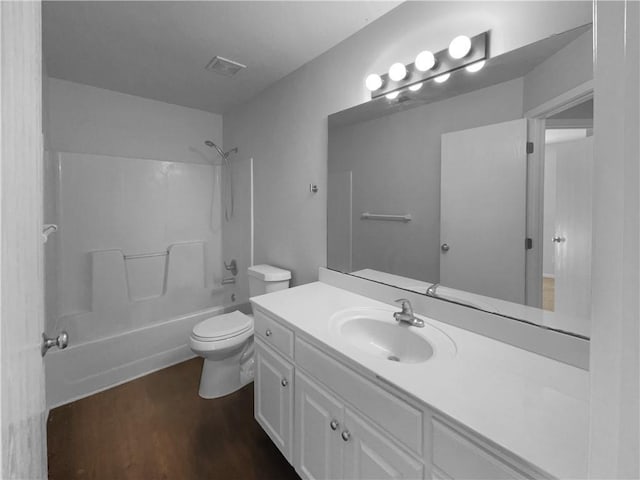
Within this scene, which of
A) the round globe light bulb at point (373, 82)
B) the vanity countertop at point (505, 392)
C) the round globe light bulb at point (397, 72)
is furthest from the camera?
the round globe light bulb at point (373, 82)

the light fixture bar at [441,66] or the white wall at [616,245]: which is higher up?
the light fixture bar at [441,66]

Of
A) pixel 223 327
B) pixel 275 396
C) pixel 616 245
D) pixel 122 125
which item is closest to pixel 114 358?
pixel 223 327

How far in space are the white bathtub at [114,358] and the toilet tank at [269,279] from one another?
84 cm

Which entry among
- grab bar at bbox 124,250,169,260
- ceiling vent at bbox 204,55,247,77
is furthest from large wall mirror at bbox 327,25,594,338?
grab bar at bbox 124,250,169,260

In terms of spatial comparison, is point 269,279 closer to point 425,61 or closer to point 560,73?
point 425,61

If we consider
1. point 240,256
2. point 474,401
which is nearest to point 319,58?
point 240,256

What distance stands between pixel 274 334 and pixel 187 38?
1.75 metres

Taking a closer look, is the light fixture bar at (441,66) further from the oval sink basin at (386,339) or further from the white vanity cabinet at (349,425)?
the white vanity cabinet at (349,425)

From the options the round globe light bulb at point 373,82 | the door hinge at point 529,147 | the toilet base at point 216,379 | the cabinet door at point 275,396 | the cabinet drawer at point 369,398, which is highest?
the round globe light bulb at point 373,82

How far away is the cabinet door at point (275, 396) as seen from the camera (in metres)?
1.31

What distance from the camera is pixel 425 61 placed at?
4.31ft

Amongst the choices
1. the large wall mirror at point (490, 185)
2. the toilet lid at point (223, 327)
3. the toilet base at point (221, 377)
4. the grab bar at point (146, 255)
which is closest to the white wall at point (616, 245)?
the large wall mirror at point (490, 185)

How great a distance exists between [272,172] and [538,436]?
2.15m

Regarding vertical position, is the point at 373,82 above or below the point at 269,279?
above
